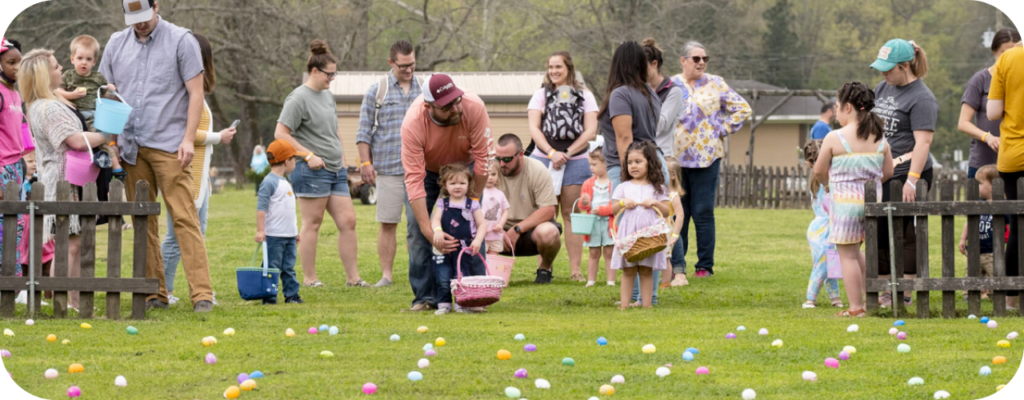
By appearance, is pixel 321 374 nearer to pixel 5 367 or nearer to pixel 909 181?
pixel 5 367

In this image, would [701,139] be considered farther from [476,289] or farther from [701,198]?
[476,289]

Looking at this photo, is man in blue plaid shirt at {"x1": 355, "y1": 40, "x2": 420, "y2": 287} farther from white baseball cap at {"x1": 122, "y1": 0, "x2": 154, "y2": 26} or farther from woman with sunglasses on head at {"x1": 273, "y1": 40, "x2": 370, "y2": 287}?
white baseball cap at {"x1": 122, "y1": 0, "x2": 154, "y2": 26}

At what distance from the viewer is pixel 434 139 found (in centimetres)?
657

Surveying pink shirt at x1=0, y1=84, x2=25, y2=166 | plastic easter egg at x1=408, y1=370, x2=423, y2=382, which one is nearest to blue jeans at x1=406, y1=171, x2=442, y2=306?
plastic easter egg at x1=408, y1=370, x2=423, y2=382

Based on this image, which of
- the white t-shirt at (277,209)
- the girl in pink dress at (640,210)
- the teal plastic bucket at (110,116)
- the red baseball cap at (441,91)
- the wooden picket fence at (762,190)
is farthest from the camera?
the wooden picket fence at (762,190)

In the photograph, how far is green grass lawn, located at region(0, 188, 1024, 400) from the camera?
14.1 ft

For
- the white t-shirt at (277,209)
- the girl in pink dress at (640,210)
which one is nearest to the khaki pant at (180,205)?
the white t-shirt at (277,209)

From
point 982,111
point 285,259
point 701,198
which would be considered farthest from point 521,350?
point 982,111

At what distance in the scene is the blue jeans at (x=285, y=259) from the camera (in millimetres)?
7527

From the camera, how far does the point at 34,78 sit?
22.2 feet

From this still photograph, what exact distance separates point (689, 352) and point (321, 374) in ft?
5.81

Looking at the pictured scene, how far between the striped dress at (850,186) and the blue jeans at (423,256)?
2634 mm

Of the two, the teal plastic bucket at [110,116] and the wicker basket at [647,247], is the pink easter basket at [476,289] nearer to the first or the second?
the wicker basket at [647,247]

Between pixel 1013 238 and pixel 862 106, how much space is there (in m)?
1.37
